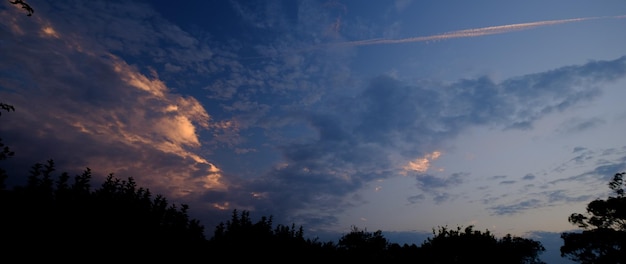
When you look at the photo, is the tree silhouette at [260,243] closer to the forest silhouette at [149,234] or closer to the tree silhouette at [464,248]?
the forest silhouette at [149,234]

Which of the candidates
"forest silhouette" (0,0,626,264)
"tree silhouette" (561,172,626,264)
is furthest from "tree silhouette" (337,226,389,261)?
"tree silhouette" (561,172,626,264)

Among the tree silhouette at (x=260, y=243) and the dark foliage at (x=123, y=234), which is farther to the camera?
the tree silhouette at (x=260, y=243)

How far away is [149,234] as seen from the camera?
96.6ft

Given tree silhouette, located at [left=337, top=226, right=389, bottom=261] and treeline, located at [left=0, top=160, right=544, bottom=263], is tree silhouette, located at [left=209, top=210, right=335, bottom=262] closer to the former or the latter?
treeline, located at [left=0, top=160, right=544, bottom=263]

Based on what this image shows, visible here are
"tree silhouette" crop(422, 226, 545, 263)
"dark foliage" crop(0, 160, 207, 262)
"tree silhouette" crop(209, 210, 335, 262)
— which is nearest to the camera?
"dark foliage" crop(0, 160, 207, 262)

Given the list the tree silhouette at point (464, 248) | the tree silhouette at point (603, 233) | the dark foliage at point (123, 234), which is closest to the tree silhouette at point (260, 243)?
the dark foliage at point (123, 234)

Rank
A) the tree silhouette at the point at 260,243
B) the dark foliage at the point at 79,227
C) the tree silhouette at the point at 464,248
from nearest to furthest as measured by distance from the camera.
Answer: the dark foliage at the point at 79,227
the tree silhouette at the point at 260,243
the tree silhouette at the point at 464,248

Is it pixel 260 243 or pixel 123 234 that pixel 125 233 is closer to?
pixel 123 234

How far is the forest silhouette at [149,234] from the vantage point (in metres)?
23.2

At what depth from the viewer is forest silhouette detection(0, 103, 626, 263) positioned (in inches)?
914

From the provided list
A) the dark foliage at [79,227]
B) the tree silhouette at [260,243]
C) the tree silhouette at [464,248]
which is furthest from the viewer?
the tree silhouette at [464,248]

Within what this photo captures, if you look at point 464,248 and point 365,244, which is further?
point 365,244

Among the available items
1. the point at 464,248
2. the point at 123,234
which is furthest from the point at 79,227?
the point at 464,248

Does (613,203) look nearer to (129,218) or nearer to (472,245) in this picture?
(472,245)
